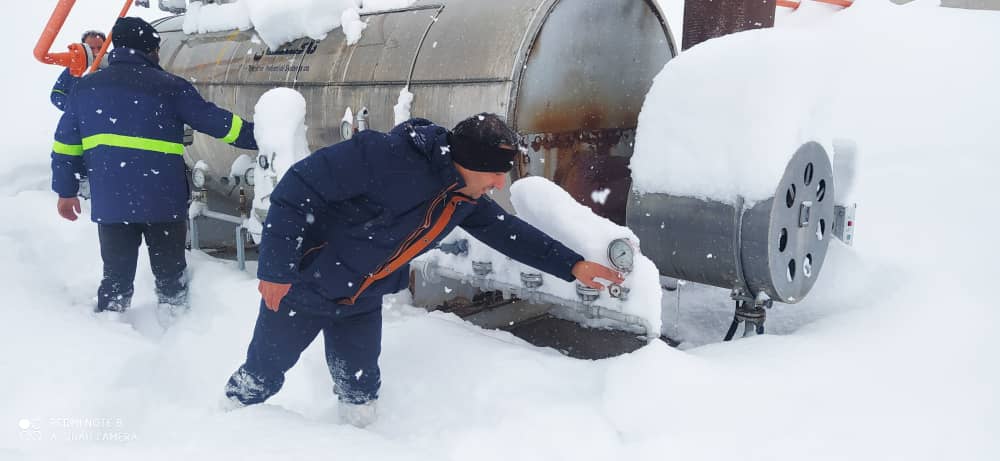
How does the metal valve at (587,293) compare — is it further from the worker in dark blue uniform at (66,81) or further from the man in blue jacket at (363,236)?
the worker in dark blue uniform at (66,81)

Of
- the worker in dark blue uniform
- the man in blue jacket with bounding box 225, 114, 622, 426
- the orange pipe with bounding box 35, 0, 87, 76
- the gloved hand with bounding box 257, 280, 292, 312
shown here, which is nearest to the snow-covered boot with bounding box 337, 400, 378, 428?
the man in blue jacket with bounding box 225, 114, 622, 426

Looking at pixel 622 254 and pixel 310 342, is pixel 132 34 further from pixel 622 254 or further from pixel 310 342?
pixel 622 254

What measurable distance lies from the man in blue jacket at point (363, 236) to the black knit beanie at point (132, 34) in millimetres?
2169

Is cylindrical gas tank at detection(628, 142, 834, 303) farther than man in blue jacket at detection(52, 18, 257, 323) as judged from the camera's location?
No

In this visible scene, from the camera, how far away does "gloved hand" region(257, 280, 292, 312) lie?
7.82 ft

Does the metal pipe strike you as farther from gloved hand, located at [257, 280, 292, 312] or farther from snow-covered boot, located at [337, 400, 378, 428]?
gloved hand, located at [257, 280, 292, 312]

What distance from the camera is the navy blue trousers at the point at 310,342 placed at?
267cm

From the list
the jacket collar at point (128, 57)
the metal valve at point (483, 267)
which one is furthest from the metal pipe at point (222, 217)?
the metal valve at point (483, 267)

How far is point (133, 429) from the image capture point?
2.86 m

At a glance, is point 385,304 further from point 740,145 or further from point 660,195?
point 740,145

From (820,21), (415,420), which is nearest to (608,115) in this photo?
(415,420)

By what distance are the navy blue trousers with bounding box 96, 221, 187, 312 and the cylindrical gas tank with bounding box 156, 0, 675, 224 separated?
1076 mm

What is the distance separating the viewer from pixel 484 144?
228 centimetres

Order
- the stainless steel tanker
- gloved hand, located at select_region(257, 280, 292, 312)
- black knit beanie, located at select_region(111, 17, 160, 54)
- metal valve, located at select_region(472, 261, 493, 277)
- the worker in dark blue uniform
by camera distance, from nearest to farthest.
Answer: gloved hand, located at select_region(257, 280, 292, 312), the stainless steel tanker, metal valve, located at select_region(472, 261, 493, 277), black knit beanie, located at select_region(111, 17, 160, 54), the worker in dark blue uniform
